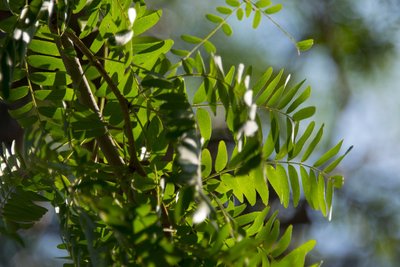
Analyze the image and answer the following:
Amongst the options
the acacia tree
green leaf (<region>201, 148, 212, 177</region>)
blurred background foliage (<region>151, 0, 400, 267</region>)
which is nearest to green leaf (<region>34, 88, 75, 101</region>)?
the acacia tree

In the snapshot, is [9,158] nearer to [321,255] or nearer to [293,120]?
[293,120]

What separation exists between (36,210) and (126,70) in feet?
0.37

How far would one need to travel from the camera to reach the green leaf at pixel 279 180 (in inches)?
21.9

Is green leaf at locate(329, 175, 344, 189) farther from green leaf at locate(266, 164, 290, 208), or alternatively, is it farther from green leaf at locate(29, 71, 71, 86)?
green leaf at locate(29, 71, 71, 86)

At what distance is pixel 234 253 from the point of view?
1.19 feet

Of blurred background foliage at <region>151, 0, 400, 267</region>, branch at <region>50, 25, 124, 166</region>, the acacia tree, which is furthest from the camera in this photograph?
blurred background foliage at <region>151, 0, 400, 267</region>

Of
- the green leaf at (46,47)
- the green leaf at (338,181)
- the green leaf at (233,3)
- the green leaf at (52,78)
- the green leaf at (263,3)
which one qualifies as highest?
the green leaf at (263,3)

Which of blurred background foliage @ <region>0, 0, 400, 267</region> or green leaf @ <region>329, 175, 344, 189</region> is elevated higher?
green leaf @ <region>329, 175, 344, 189</region>

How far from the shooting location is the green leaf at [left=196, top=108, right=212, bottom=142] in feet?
1.75

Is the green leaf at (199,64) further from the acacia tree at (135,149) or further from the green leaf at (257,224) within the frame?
the green leaf at (257,224)

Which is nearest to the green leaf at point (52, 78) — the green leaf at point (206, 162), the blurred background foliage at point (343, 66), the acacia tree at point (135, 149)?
the acacia tree at point (135, 149)

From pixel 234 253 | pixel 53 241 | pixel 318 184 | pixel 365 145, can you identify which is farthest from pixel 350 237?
pixel 234 253

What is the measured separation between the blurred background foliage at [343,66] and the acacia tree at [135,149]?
61.6 inches

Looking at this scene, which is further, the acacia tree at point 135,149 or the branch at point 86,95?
the branch at point 86,95
